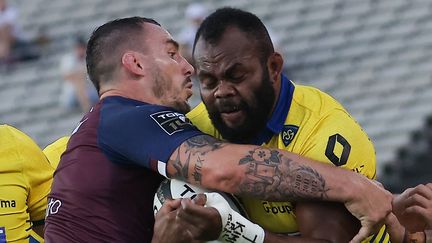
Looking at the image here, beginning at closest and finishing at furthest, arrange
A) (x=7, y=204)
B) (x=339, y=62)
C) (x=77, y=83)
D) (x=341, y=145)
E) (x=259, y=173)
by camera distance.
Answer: (x=259, y=173) → (x=341, y=145) → (x=7, y=204) → (x=339, y=62) → (x=77, y=83)

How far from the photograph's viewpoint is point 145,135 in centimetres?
520

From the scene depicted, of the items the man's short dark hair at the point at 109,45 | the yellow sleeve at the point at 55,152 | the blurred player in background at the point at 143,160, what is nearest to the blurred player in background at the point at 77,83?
the yellow sleeve at the point at 55,152

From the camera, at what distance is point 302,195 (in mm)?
5141

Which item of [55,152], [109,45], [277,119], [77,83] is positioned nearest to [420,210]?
[277,119]

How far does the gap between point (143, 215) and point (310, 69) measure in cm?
909

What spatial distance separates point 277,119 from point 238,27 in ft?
1.46

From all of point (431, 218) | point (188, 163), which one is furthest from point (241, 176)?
point (431, 218)

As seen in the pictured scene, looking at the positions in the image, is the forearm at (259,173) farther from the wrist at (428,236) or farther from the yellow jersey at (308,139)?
the wrist at (428,236)

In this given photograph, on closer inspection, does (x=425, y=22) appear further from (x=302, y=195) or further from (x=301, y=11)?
(x=302, y=195)

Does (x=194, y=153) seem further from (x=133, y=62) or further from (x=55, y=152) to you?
(x=55, y=152)

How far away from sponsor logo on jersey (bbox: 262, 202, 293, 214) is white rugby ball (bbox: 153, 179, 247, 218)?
0.53 ft

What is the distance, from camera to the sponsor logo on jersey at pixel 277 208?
17.9ft

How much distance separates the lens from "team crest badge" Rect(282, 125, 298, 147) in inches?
221

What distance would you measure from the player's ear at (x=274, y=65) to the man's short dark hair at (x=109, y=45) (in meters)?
0.57
